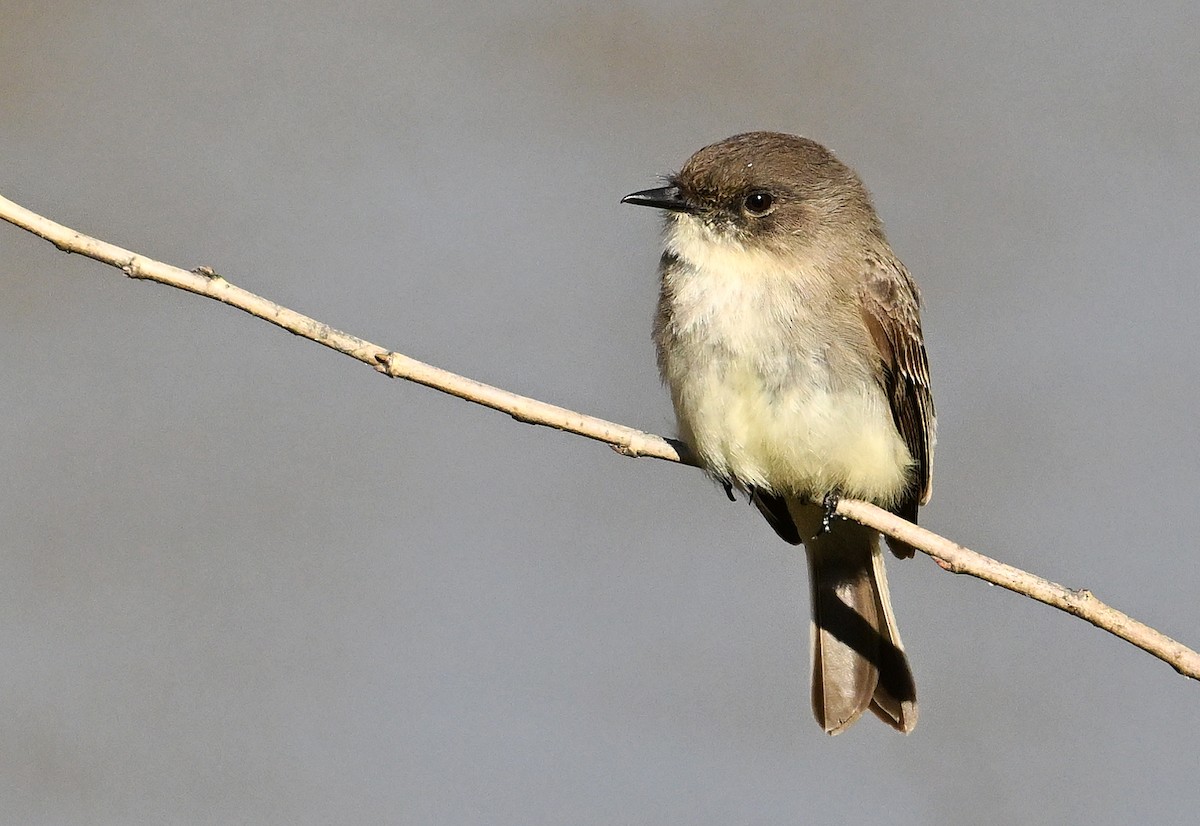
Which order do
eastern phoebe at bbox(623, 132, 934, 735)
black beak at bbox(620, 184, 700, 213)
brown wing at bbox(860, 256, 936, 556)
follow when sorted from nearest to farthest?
eastern phoebe at bbox(623, 132, 934, 735) < black beak at bbox(620, 184, 700, 213) < brown wing at bbox(860, 256, 936, 556)

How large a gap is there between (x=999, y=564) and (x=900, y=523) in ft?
1.29

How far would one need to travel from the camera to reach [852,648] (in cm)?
462

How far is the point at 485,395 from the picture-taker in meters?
3.37

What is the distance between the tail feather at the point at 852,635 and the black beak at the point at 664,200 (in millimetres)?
1032

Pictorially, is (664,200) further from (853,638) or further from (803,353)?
(853,638)

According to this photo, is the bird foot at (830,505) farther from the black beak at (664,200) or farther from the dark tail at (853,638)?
the black beak at (664,200)

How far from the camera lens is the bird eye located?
426cm

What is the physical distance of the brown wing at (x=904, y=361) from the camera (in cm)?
439

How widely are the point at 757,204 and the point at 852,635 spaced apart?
55.5 inches

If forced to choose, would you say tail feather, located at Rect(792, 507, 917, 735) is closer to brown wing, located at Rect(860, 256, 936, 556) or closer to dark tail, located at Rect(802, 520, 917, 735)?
dark tail, located at Rect(802, 520, 917, 735)

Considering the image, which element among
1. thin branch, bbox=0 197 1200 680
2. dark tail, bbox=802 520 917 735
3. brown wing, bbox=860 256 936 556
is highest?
brown wing, bbox=860 256 936 556

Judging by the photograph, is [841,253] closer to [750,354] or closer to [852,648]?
[750,354]

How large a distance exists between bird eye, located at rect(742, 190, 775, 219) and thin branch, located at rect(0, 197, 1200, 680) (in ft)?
3.01

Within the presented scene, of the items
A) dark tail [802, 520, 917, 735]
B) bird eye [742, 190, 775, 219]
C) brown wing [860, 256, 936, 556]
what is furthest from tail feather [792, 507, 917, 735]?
bird eye [742, 190, 775, 219]
